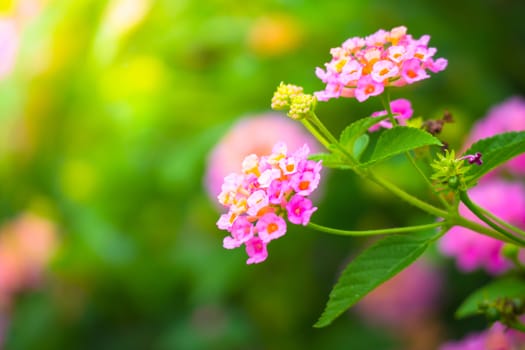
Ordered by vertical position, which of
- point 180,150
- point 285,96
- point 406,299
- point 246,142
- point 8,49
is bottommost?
point 285,96

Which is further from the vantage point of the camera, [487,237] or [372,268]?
[487,237]

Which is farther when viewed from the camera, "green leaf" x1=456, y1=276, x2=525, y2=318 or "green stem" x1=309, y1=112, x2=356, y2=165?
"green leaf" x1=456, y1=276, x2=525, y2=318

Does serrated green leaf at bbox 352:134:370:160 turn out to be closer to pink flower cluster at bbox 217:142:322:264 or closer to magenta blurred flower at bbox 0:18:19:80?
pink flower cluster at bbox 217:142:322:264

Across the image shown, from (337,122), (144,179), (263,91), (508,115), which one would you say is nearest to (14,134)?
(144,179)

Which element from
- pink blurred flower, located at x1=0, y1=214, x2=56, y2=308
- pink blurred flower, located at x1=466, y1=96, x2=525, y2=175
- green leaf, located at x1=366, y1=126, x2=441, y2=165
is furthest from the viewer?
pink blurred flower, located at x1=0, y1=214, x2=56, y2=308

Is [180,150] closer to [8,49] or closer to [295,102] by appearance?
[8,49]

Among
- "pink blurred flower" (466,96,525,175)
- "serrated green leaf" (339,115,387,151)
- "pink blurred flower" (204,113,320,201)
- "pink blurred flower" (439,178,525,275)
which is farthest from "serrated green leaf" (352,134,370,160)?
"pink blurred flower" (204,113,320,201)

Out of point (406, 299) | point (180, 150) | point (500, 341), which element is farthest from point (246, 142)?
point (500, 341)
